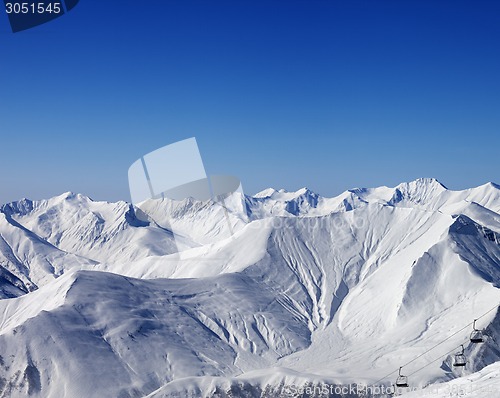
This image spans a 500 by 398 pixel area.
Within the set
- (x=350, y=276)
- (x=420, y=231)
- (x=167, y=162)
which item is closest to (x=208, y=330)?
(x=350, y=276)

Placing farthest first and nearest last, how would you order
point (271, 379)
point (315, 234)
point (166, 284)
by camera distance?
1. point (315, 234)
2. point (166, 284)
3. point (271, 379)

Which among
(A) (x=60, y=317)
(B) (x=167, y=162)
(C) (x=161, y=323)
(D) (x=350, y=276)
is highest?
(B) (x=167, y=162)

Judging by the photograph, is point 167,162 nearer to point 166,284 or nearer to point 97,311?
→ point 97,311

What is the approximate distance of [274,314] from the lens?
445 ft

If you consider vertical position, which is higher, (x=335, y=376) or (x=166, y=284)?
(x=166, y=284)

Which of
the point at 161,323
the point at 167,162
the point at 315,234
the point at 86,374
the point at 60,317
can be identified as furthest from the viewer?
the point at 315,234

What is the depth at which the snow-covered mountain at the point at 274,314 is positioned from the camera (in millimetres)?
101188

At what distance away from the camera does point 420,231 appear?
540 ft

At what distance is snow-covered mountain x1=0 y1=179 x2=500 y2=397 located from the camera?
332 ft

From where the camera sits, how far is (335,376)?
322ft

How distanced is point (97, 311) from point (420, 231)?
94.0 m

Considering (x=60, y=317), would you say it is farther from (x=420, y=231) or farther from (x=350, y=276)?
(x=420, y=231)

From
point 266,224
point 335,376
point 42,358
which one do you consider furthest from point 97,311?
point 266,224

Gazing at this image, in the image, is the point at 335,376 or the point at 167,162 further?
the point at 335,376
